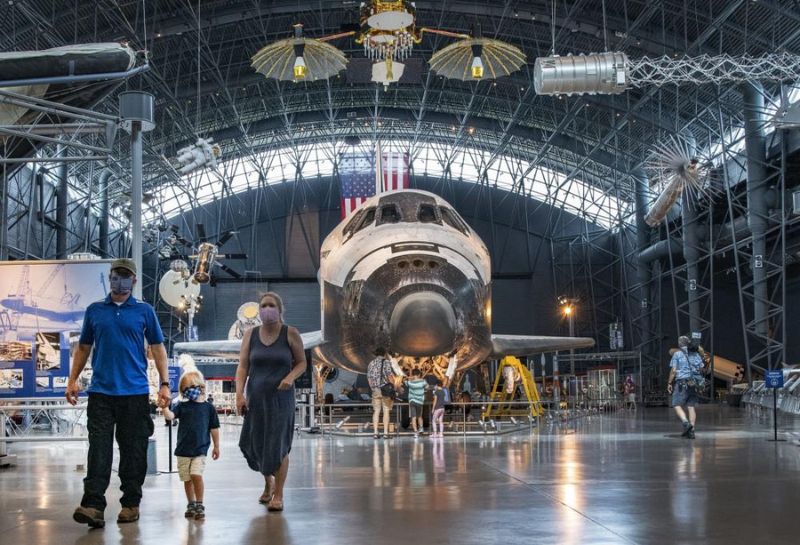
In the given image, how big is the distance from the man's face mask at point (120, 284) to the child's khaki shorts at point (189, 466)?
3.15ft

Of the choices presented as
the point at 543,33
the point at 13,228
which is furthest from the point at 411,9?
the point at 13,228

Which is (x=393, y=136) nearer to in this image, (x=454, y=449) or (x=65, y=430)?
(x=65, y=430)

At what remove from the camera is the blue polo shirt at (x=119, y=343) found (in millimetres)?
4676

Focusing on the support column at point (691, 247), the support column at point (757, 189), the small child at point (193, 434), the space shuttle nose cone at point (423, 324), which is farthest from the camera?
the support column at point (691, 247)

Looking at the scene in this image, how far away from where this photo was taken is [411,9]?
50.7 feet

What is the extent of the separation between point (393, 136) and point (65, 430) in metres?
27.2

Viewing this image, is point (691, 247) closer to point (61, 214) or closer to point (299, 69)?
point (299, 69)

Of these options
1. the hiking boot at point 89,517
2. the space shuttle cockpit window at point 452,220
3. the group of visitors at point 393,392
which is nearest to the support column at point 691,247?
the space shuttle cockpit window at point 452,220

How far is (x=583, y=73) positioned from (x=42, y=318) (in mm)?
9859

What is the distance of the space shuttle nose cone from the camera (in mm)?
10312

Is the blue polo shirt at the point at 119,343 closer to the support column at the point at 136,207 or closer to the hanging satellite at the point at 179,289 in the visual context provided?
the support column at the point at 136,207

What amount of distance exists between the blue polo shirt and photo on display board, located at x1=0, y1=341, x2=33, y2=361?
3.37 metres

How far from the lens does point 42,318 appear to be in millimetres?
7859

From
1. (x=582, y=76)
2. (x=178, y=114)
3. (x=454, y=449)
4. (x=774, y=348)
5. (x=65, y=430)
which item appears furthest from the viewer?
(x=178, y=114)
